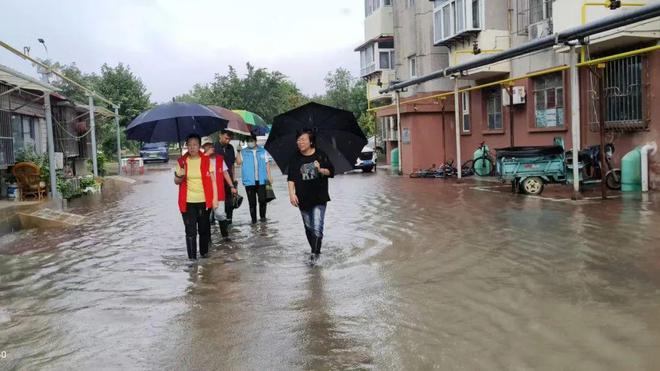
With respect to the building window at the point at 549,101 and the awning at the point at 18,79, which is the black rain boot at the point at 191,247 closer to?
the awning at the point at 18,79

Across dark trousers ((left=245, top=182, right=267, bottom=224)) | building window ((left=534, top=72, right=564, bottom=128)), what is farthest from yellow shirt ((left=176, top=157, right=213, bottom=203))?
building window ((left=534, top=72, right=564, bottom=128))

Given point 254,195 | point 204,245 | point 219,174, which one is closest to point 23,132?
point 254,195

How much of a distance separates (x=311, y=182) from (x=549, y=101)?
13.2 meters

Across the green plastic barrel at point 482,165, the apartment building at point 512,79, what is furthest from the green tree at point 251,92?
the green plastic barrel at point 482,165

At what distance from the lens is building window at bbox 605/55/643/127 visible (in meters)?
15.1

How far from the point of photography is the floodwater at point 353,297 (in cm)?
460

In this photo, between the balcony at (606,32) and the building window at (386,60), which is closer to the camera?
the balcony at (606,32)

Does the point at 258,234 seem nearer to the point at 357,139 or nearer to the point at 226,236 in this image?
the point at 226,236

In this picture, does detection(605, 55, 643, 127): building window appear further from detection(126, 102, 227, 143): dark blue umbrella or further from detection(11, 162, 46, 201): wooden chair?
detection(11, 162, 46, 201): wooden chair

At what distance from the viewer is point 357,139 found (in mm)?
8867

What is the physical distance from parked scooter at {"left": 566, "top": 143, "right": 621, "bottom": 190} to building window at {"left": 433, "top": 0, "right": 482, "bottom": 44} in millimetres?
8428

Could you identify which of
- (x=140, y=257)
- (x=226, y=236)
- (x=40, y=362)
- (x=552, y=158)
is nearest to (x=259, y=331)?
(x=40, y=362)

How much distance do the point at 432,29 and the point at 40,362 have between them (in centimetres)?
2458

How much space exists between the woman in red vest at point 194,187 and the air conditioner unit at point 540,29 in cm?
1339
